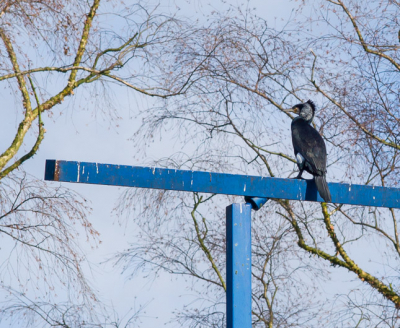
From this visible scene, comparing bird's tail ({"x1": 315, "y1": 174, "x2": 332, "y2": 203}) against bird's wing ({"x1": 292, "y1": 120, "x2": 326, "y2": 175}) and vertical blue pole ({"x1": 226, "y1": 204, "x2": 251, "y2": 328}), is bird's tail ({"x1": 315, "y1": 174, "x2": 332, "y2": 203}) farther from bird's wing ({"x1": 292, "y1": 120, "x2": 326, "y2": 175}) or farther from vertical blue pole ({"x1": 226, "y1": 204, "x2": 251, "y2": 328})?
vertical blue pole ({"x1": 226, "y1": 204, "x2": 251, "y2": 328})

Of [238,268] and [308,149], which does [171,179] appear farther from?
[308,149]

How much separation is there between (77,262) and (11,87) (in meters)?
1.68

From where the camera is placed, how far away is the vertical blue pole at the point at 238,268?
293 cm

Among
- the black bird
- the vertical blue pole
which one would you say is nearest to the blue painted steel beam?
the vertical blue pole

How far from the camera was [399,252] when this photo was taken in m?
5.68

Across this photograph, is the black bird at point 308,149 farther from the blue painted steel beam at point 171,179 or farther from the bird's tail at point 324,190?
the blue painted steel beam at point 171,179

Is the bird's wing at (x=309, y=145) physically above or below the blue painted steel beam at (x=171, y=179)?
above

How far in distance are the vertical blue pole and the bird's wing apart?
3.19 feet

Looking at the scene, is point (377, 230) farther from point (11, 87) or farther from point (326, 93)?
point (11, 87)

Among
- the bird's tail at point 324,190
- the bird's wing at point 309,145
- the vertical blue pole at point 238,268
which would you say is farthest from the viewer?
the bird's wing at point 309,145

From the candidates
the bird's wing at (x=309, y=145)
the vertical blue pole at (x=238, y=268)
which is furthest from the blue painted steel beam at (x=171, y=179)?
A: the bird's wing at (x=309, y=145)

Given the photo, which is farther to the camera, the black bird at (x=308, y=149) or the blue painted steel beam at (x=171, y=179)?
the black bird at (x=308, y=149)

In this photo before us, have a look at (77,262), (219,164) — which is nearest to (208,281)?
(219,164)

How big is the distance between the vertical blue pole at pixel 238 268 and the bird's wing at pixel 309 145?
97 centimetres
